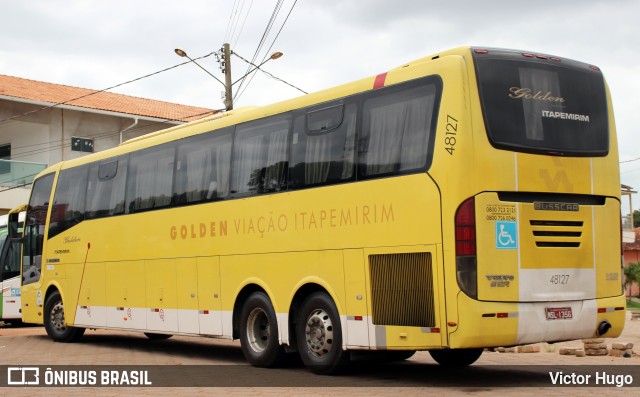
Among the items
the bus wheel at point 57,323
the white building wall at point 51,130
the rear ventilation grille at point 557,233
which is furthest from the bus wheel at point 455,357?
the white building wall at point 51,130

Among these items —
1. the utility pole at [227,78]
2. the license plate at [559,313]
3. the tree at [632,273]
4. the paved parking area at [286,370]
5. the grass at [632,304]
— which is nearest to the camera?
the license plate at [559,313]

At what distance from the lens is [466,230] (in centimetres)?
1020

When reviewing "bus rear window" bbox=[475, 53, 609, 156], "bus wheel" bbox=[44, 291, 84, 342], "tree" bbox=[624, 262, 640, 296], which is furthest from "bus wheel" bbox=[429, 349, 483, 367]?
"tree" bbox=[624, 262, 640, 296]

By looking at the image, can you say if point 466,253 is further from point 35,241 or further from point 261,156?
point 35,241

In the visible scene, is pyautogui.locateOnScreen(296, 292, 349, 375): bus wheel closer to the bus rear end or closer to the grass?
the bus rear end

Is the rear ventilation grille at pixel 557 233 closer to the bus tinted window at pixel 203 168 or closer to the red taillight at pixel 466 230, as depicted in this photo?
the red taillight at pixel 466 230

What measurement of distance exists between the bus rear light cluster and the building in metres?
28.4

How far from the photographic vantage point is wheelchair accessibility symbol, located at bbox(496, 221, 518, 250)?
34.1ft

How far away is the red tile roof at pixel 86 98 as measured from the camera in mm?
39594

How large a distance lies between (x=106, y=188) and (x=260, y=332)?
5.62 metres

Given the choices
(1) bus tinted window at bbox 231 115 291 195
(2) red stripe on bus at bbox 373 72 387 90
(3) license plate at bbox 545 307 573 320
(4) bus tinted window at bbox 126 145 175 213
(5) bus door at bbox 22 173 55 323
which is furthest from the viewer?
(5) bus door at bbox 22 173 55 323

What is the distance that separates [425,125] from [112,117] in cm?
3337

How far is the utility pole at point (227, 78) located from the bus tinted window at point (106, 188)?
1056 centimetres

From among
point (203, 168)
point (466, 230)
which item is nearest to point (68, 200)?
point (203, 168)
